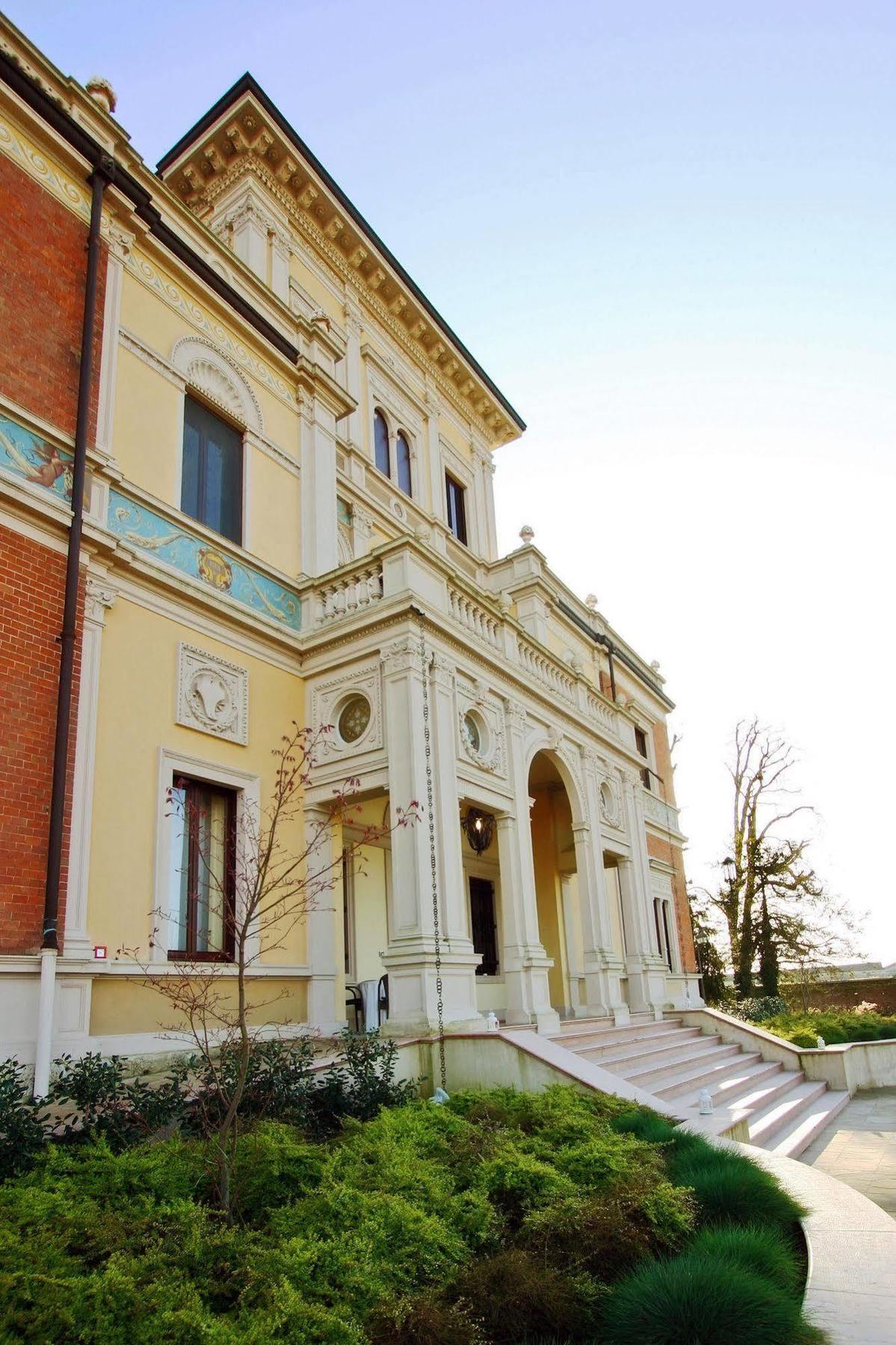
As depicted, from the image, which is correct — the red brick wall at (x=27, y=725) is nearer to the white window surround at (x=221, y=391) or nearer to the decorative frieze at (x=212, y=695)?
the decorative frieze at (x=212, y=695)

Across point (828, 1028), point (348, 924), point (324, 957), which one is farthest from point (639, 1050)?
point (828, 1028)

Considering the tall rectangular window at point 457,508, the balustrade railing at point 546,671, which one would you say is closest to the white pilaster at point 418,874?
the balustrade railing at point 546,671

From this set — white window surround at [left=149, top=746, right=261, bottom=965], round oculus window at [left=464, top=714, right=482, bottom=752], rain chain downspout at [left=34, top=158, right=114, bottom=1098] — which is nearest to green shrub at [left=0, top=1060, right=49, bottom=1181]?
rain chain downspout at [left=34, top=158, right=114, bottom=1098]

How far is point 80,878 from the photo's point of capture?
25.3ft

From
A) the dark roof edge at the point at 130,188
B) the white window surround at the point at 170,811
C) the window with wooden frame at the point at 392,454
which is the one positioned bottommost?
the white window surround at the point at 170,811

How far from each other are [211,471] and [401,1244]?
350 inches

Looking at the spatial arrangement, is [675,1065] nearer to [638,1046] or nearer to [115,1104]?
[638,1046]

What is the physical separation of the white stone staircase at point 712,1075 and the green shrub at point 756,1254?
3706mm

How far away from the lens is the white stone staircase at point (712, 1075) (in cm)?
1038

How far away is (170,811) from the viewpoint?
29.3 ft

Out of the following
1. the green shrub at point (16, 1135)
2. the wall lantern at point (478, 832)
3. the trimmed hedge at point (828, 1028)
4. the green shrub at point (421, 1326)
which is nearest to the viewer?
the green shrub at point (421, 1326)

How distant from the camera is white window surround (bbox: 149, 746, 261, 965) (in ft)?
27.8

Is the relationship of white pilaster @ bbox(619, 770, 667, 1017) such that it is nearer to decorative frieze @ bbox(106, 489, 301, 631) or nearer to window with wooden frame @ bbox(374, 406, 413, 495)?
window with wooden frame @ bbox(374, 406, 413, 495)

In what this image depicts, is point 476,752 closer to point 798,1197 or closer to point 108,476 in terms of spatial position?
point 108,476
